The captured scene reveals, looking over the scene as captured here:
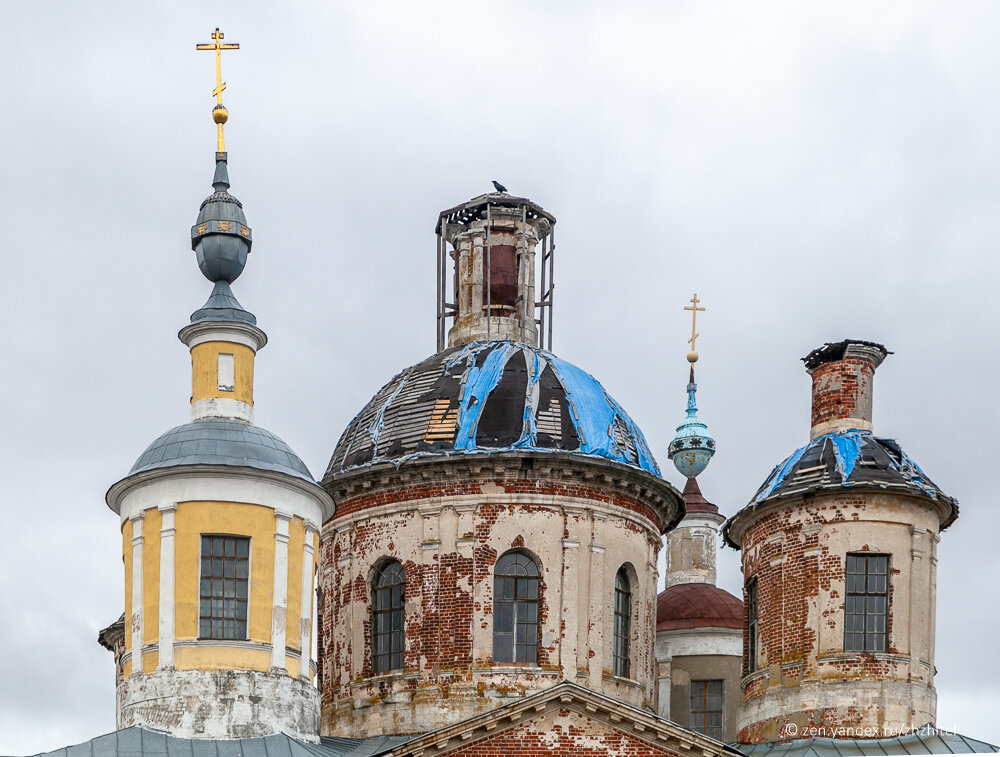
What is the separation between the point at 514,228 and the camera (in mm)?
46781

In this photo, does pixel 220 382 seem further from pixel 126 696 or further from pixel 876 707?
pixel 876 707

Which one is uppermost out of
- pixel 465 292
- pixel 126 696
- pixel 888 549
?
pixel 465 292

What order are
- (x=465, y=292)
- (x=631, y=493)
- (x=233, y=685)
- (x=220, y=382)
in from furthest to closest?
(x=465, y=292)
(x=631, y=493)
(x=220, y=382)
(x=233, y=685)

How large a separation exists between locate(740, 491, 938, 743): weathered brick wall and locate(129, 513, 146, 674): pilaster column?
11.3 m

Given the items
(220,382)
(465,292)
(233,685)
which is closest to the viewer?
(233,685)

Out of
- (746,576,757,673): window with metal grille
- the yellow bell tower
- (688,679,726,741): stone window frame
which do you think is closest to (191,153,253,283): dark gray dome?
the yellow bell tower

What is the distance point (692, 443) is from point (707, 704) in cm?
823

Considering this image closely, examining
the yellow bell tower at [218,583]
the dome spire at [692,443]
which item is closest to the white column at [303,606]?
the yellow bell tower at [218,583]

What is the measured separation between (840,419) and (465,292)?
724cm

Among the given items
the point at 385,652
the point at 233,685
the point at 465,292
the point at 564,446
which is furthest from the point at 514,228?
the point at 233,685

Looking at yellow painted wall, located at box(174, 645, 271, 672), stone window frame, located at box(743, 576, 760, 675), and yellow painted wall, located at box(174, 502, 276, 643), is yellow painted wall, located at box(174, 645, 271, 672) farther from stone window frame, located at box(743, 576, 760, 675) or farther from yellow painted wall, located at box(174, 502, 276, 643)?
stone window frame, located at box(743, 576, 760, 675)

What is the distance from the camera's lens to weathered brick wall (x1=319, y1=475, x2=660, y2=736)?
4225cm

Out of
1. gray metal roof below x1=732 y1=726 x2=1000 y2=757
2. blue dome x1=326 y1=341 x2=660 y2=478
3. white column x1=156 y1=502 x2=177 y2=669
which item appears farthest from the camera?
blue dome x1=326 y1=341 x2=660 y2=478

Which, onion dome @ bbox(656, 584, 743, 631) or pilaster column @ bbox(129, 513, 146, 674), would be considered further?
onion dome @ bbox(656, 584, 743, 631)
